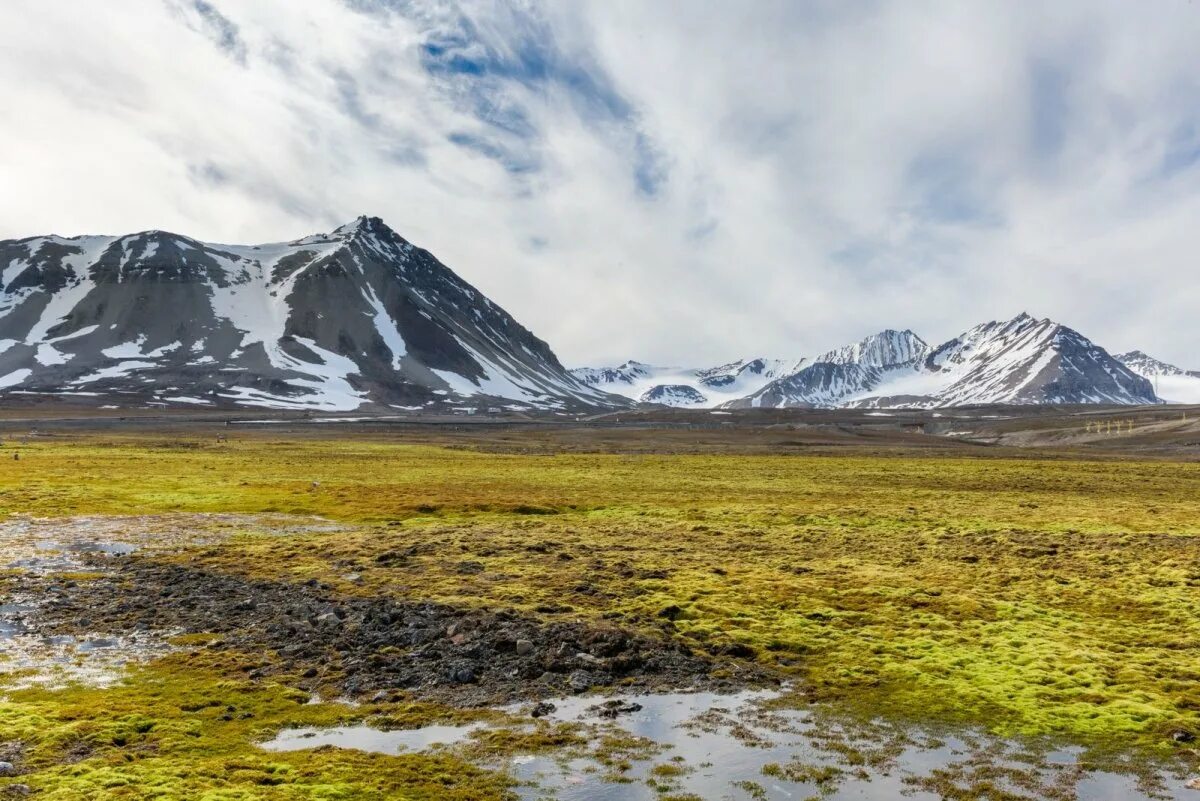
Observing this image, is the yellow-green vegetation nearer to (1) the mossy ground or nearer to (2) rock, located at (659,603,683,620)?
(1) the mossy ground

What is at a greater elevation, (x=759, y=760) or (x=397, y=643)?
(x=759, y=760)

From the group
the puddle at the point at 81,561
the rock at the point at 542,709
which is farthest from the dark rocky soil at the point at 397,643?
the puddle at the point at 81,561

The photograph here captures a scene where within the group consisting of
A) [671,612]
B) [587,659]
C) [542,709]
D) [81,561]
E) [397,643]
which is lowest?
[81,561]

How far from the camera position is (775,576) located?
2403 cm

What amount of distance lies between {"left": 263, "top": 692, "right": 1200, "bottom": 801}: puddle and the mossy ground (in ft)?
2.97

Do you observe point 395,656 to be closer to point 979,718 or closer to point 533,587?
point 533,587

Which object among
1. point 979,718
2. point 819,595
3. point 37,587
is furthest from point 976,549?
point 37,587

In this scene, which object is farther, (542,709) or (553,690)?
(553,690)

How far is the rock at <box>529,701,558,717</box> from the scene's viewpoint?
12953mm

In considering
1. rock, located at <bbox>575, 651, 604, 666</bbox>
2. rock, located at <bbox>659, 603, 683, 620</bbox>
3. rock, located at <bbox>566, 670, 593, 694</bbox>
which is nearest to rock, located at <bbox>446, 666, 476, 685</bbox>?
rock, located at <bbox>566, 670, 593, 694</bbox>

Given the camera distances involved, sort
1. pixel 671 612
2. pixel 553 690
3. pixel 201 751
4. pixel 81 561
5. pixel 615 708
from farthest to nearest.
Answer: pixel 81 561
pixel 671 612
pixel 553 690
pixel 615 708
pixel 201 751

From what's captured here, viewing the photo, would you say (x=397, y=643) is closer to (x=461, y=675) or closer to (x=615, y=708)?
(x=461, y=675)

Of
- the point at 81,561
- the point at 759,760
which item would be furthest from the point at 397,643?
the point at 81,561

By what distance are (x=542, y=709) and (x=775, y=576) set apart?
1286 cm
